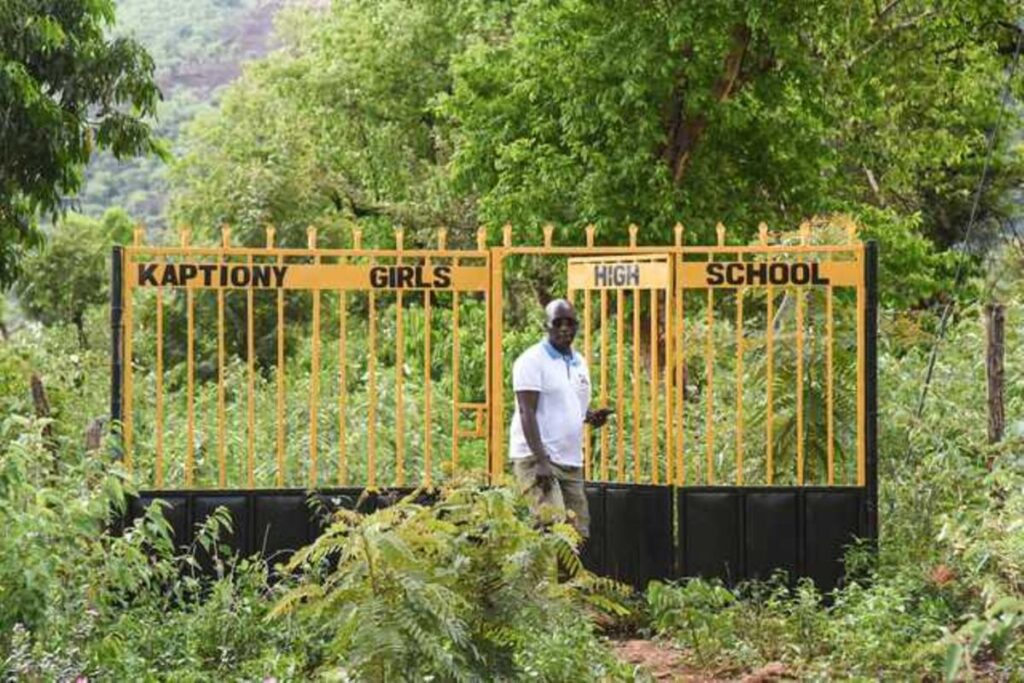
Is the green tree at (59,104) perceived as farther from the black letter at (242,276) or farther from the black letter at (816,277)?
the black letter at (816,277)

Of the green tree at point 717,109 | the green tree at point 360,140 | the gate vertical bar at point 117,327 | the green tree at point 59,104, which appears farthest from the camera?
the green tree at point 360,140

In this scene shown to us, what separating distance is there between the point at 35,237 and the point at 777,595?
1057 cm

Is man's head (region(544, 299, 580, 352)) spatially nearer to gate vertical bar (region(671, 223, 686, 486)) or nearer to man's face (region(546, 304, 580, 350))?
man's face (region(546, 304, 580, 350))

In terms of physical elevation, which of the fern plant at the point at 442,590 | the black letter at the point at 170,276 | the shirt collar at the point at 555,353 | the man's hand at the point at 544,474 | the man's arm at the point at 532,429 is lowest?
the fern plant at the point at 442,590

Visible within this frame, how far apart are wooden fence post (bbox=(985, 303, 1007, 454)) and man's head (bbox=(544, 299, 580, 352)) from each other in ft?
10.6

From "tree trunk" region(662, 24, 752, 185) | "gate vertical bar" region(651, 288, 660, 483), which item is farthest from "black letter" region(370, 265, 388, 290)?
"tree trunk" region(662, 24, 752, 185)

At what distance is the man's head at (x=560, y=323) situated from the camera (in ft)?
33.1

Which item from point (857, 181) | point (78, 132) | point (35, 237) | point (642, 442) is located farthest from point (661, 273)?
point (857, 181)

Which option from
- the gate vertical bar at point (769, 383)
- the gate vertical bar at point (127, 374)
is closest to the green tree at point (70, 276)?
the gate vertical bar at point (127, 374)

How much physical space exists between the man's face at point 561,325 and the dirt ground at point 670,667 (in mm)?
1639

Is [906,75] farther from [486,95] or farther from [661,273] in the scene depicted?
[661,273]

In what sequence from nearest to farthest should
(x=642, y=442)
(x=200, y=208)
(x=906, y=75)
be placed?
(x=642, y=442) < (x=906, y=75) < (x=200, y=208)

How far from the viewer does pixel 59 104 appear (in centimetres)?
1753

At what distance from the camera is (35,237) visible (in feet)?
61.5
